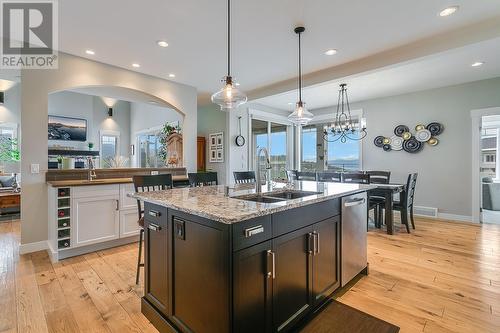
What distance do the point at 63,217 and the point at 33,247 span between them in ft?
2.75

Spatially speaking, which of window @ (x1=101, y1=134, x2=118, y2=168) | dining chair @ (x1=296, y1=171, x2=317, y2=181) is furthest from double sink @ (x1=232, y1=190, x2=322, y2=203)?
window @ (x1=101, y1=134, x2=118, y2=168)

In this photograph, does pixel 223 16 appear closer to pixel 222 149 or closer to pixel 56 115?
pixel 222 149

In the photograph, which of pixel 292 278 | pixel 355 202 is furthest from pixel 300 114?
pixel 292 278

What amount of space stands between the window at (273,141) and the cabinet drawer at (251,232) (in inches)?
198

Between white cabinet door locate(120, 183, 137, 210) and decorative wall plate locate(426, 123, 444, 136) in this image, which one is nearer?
white cabinet door locate(120, 183, 137, 210)

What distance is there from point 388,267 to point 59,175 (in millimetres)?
4496

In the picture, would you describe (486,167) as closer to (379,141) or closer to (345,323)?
(379,141)

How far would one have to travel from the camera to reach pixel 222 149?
593cm

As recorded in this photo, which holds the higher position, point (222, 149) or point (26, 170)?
point (222, 149)

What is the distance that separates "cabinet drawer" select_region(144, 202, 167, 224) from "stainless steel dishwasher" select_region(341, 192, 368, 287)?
4.96 ft

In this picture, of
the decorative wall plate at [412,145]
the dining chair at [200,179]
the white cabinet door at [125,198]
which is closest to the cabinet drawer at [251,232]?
the dining chair at [200,179]

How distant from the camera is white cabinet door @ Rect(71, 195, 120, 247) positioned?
3.02 metres

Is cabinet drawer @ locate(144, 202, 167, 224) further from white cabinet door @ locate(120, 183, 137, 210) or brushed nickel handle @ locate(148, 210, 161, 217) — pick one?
white cabinet door @ locate(120, 183, 137, 210)

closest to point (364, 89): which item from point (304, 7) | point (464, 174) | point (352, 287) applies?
point (464, 174)
